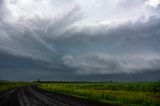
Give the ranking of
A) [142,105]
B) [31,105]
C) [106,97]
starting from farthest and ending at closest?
[106,97]
[142,105]
[31,105]

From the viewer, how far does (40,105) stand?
24266 millimetres

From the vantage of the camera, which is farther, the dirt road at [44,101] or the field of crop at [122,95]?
the field of crop at [122,95]

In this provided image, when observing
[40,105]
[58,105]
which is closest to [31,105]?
[40,105]

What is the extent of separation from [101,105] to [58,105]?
13.3ft

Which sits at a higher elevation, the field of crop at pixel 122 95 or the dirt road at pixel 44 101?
the field of crop at pixel 122 95

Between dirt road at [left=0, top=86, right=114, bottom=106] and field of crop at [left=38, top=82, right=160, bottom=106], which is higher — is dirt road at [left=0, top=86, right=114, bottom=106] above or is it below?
below

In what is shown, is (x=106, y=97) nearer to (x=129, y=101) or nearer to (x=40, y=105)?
(x=129, y=101)

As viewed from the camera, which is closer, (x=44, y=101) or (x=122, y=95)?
(x=44, y=101)

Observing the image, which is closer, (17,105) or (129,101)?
(17,105)

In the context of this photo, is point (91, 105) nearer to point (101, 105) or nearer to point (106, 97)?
point (101, 105)

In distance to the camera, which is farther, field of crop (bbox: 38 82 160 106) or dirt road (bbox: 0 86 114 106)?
field of crop (bbox: 38 82 160 106)

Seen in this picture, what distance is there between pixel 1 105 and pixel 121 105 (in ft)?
37.3

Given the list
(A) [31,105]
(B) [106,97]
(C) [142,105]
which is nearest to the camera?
(A) [31,105]

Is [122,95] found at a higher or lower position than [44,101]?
higher
